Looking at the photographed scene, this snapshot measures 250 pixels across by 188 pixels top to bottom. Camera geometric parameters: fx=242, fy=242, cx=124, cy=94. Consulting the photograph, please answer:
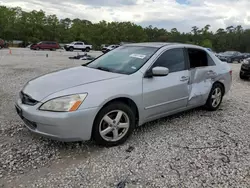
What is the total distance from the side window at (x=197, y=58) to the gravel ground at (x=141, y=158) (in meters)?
1.10

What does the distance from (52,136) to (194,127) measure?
2352mm

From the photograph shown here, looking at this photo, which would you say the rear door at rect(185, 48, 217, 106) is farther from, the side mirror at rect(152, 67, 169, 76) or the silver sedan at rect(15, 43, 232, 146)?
the side mirror at rect(152, 67, 169, 76)

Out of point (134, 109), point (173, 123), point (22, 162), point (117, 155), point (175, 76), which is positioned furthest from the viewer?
point (173, 123)

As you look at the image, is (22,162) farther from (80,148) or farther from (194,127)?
(194,127)

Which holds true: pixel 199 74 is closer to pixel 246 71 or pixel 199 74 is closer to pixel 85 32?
pixel 246 71

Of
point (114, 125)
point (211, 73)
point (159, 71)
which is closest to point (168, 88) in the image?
point (159, 71)

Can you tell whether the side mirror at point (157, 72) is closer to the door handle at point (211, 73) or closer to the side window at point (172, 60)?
the side window at point (172, 60)

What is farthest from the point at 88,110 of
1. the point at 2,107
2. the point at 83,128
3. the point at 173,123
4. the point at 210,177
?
the point at 2,107

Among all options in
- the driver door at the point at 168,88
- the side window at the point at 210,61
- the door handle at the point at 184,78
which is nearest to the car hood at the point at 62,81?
the driver door at the point at 168,88

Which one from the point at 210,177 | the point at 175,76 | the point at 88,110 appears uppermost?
the point at 175,76

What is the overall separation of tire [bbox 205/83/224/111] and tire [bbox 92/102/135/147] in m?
2.11

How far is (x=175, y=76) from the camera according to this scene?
3932mm

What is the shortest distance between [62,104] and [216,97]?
10.9 ft

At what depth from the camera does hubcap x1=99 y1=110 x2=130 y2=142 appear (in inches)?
125
